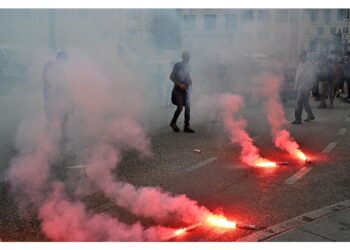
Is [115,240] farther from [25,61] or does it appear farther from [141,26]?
[25,61]

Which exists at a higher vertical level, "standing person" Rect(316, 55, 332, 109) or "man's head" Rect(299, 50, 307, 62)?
"man's head" Rect(299, 50, 307, 62)

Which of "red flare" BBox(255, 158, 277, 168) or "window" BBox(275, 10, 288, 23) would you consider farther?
"window" BBox(275, 10, 288, 23)

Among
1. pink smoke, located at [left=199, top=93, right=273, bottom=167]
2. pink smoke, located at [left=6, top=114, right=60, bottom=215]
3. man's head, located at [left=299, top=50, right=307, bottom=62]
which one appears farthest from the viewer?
man's head, located at [left=299, top=50, right=307, bottom=62]

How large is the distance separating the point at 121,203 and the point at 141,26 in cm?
457

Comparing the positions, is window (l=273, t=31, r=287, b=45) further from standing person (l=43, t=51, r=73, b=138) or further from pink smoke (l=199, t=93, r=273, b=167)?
standing person (l=43, t=51, r=73, b=138)

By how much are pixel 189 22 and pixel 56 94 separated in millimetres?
2630

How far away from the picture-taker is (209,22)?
309 inches

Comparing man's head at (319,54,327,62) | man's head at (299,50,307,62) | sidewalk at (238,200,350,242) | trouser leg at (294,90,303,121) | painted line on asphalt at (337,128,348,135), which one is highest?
man's head at (299,50,307,62)

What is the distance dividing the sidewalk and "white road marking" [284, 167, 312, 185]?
1096 millimetres

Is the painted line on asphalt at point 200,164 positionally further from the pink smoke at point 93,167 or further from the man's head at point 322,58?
the man's head at point 322,58

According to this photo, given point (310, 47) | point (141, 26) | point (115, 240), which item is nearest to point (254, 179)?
point (115, 240)

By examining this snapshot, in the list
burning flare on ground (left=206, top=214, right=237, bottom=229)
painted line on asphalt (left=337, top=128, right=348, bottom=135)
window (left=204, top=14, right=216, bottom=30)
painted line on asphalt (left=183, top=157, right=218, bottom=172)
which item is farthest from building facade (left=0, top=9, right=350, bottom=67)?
burning flare on ground (left=206, top=214, right=237, bottom=229)

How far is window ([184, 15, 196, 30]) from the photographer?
793 centimetres

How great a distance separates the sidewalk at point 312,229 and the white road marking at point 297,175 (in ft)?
3.60
